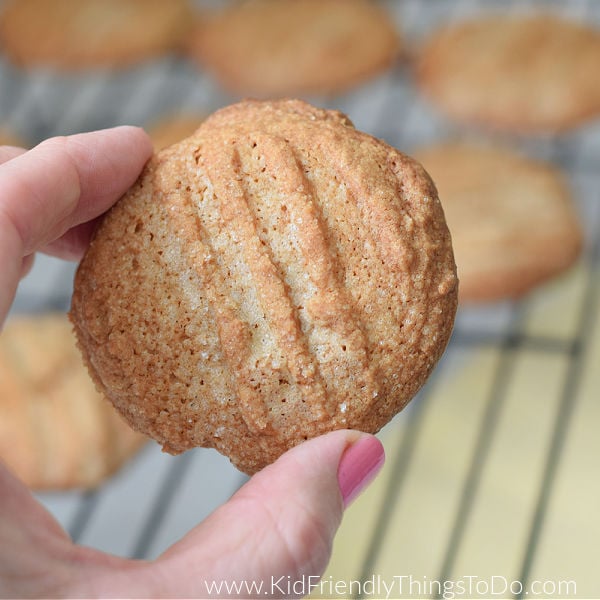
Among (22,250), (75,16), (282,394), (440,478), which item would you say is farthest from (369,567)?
(75,16)

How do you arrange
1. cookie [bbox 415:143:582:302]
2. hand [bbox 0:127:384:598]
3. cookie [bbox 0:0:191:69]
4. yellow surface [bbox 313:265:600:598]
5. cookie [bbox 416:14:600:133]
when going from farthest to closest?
cookie [bbox 0:0:191:69], cookie [bbox 416:14:600:133], cookie [bbox 415:143:582:302], yellow surface [bbox 313:265:600:598], hand [bbox 0:127:384:598]

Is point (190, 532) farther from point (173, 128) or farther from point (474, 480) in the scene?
point (173, 128)

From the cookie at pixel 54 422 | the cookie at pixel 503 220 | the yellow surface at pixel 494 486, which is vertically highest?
the cookie at pixel 54 422

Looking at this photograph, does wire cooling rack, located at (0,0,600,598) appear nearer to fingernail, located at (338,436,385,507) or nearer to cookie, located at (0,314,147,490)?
cookie, located at (0,314,147,490)

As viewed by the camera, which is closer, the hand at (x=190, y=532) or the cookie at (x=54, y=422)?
the hand at (x=190, y=532)

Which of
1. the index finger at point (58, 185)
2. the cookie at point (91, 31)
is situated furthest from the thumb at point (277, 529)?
the cookie at point (91, 31)

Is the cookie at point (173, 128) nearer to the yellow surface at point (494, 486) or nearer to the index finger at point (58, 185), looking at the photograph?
the yellow surface at point (494, 486)

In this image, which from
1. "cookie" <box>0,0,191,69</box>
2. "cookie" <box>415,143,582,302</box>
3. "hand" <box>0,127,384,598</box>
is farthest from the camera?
"cookie" <box>0,0,191,69</box>

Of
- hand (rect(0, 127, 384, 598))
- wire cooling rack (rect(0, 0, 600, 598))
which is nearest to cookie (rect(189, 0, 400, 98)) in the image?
wire cooling rack (rect(0, 0, 600, 598))
